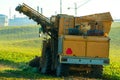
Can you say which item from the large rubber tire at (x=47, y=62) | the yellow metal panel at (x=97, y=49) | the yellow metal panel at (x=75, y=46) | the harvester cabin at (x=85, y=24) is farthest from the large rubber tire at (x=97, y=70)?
the large rubber tire at (x=47, y=62)

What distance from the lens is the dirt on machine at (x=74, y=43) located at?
78.2 ft

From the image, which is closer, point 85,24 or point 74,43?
point 74,43

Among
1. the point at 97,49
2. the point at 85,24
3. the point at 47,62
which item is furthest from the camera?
the point at 47,62

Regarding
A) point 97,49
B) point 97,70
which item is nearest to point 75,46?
point 97,49

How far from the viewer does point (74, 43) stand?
78.0 ft

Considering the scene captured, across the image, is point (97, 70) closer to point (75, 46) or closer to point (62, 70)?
point (62, 70)

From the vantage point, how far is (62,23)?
2561 cm

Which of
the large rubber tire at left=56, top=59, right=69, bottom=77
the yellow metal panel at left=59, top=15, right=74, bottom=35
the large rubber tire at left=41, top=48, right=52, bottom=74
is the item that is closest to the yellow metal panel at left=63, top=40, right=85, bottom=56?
the large rubber tire at left=56, top=59, right=69, bottom=77

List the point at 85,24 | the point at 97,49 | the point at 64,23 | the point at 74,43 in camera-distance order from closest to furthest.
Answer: the point at 74,43 < the point at 97,49 < the point at 64,23 < the point at 85,24

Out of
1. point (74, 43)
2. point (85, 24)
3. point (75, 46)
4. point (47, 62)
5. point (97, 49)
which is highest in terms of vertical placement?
point (85, 24)

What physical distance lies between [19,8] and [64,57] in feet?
17.0

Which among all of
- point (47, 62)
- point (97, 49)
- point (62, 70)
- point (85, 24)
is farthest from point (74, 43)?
point (47, 62)

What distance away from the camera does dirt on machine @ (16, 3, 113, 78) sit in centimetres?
2384

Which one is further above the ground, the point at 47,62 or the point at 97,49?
the point at 97,49
